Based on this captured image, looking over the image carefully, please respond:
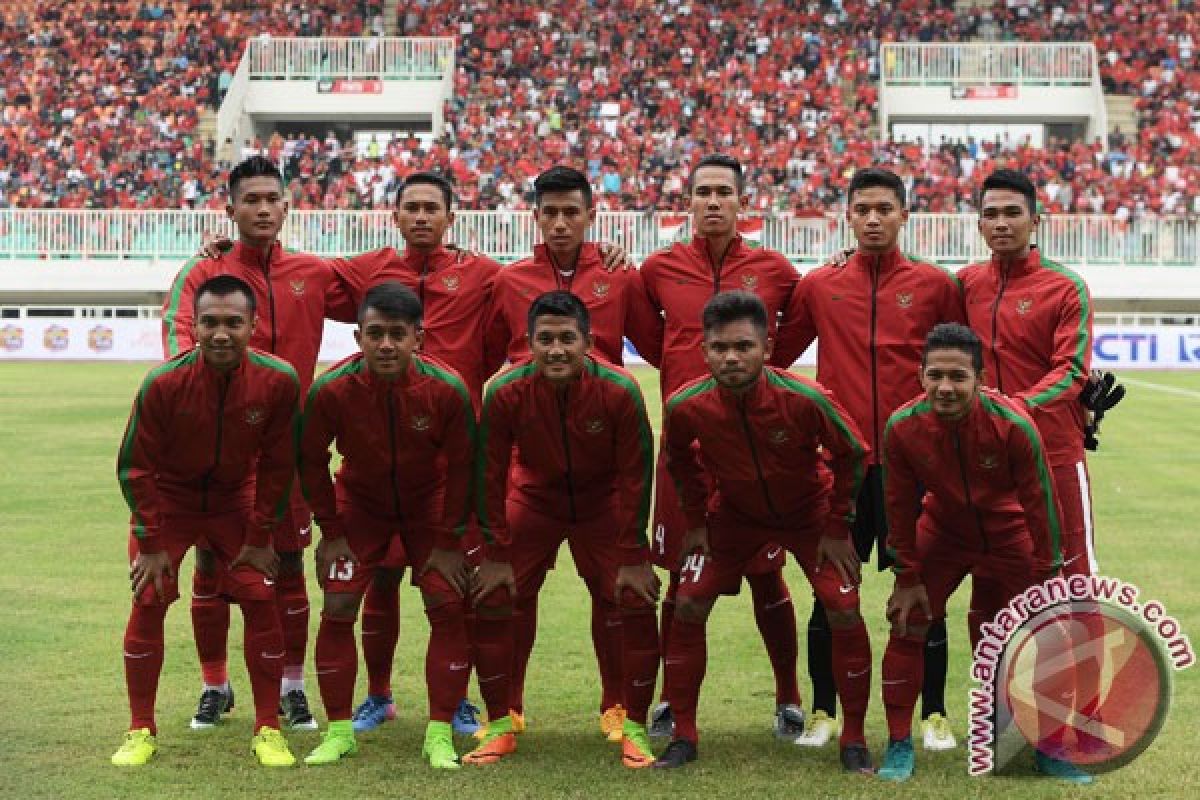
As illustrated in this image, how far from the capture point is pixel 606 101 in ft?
136

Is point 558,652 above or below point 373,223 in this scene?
below

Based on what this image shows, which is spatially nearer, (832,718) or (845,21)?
(832,718)

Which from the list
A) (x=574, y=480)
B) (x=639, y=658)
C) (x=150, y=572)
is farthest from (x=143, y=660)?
(x=639, y=658)

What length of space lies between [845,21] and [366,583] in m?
39.9

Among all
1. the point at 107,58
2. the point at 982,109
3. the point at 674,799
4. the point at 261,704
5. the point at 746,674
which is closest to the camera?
the point at 674,799

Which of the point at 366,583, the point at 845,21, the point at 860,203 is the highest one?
the point at 845,21

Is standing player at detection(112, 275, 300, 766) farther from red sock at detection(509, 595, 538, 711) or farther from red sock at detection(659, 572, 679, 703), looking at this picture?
red sock at detection(659, 572, 679, 703)

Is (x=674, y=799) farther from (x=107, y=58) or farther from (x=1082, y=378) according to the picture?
(x=107, y=58)

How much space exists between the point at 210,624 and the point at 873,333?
3.05m

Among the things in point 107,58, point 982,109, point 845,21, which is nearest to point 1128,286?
point 982,109

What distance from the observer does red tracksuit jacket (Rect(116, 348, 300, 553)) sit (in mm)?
6469

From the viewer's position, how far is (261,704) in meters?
6.56

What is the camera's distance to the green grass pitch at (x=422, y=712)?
6.05 m

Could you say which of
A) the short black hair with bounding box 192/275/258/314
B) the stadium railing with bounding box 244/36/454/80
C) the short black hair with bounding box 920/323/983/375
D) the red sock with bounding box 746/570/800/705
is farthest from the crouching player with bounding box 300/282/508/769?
the stadium railing with bounding box 244/36/454/80
